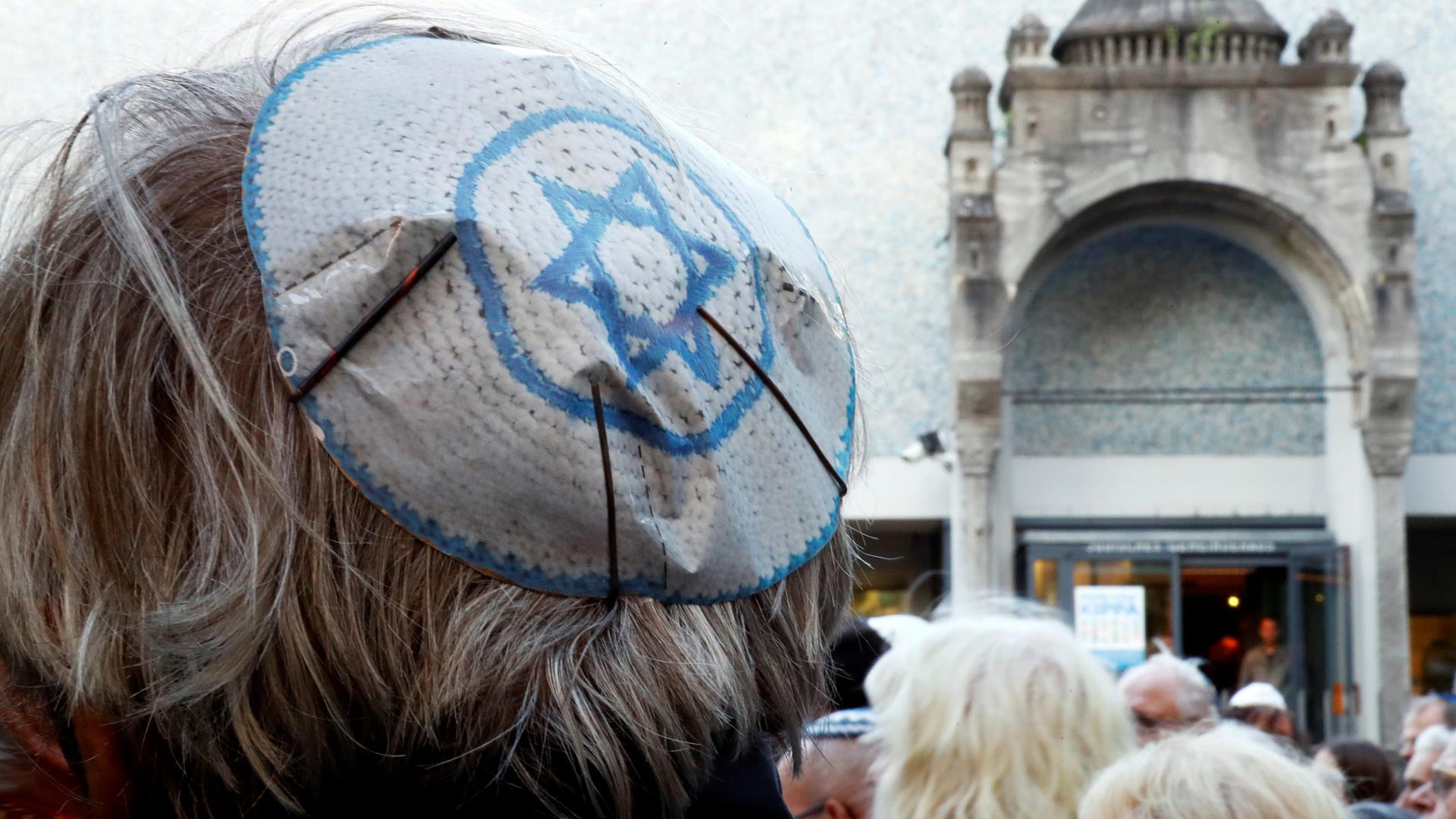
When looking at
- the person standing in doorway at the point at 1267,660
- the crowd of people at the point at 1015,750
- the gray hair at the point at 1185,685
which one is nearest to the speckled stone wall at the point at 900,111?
the person standing in doorway at the point at 1267,660

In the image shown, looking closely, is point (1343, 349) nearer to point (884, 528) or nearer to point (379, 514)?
point (884, 528)

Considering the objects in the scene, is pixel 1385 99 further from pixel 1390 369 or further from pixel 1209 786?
pixel 1209 786

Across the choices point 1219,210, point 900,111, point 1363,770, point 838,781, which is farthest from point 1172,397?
point 838,781

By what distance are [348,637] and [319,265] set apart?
0.17 metres

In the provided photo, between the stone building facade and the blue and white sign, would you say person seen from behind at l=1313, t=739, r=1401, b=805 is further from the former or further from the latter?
the stone building facade

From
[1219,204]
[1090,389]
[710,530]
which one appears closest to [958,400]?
[1090,389]

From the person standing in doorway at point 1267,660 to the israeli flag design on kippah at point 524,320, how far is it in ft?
42.8

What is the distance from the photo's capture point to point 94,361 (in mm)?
690

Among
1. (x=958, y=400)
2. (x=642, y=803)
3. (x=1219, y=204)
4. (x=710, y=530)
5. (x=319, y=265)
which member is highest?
(x=1219, y=204)

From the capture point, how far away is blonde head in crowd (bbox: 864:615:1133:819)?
243 cm

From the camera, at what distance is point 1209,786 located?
198cm

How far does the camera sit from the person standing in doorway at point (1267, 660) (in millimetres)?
12930

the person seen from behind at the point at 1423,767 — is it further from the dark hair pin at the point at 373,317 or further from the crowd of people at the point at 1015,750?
the dark hair pin at the point at 373,317

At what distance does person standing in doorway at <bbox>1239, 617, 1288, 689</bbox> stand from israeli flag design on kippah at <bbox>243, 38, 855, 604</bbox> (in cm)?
1304
